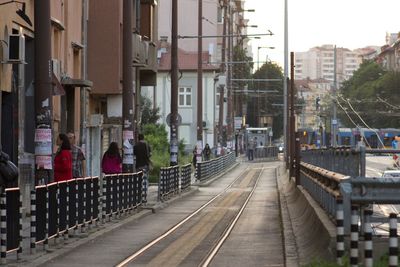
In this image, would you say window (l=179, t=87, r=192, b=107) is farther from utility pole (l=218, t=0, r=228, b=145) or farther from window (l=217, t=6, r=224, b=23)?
window (l=217, t=6, r=224, b=23)

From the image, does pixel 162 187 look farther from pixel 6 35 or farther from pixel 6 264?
pixel 6 264

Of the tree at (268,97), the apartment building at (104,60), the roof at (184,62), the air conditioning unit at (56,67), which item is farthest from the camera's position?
the tree at (268,97)

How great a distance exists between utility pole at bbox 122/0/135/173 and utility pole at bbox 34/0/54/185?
8.75 m

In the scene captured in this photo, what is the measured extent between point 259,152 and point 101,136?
225ft

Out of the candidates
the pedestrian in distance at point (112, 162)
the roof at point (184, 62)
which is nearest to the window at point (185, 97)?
the roof at point (184, 62)

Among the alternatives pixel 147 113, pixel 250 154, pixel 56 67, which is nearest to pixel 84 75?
pixel 56 67

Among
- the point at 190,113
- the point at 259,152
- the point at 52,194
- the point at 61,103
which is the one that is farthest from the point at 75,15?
the point at 259,152

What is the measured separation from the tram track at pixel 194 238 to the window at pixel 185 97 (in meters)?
57.2

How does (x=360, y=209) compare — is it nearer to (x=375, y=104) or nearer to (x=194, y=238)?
(x=194, y=238)

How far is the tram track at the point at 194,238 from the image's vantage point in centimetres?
1443

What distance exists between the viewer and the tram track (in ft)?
47.3

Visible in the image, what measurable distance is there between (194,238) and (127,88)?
7388 mm

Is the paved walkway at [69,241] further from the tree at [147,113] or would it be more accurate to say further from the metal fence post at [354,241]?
the tree at [147,113]

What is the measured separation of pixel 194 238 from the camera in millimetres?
18125
